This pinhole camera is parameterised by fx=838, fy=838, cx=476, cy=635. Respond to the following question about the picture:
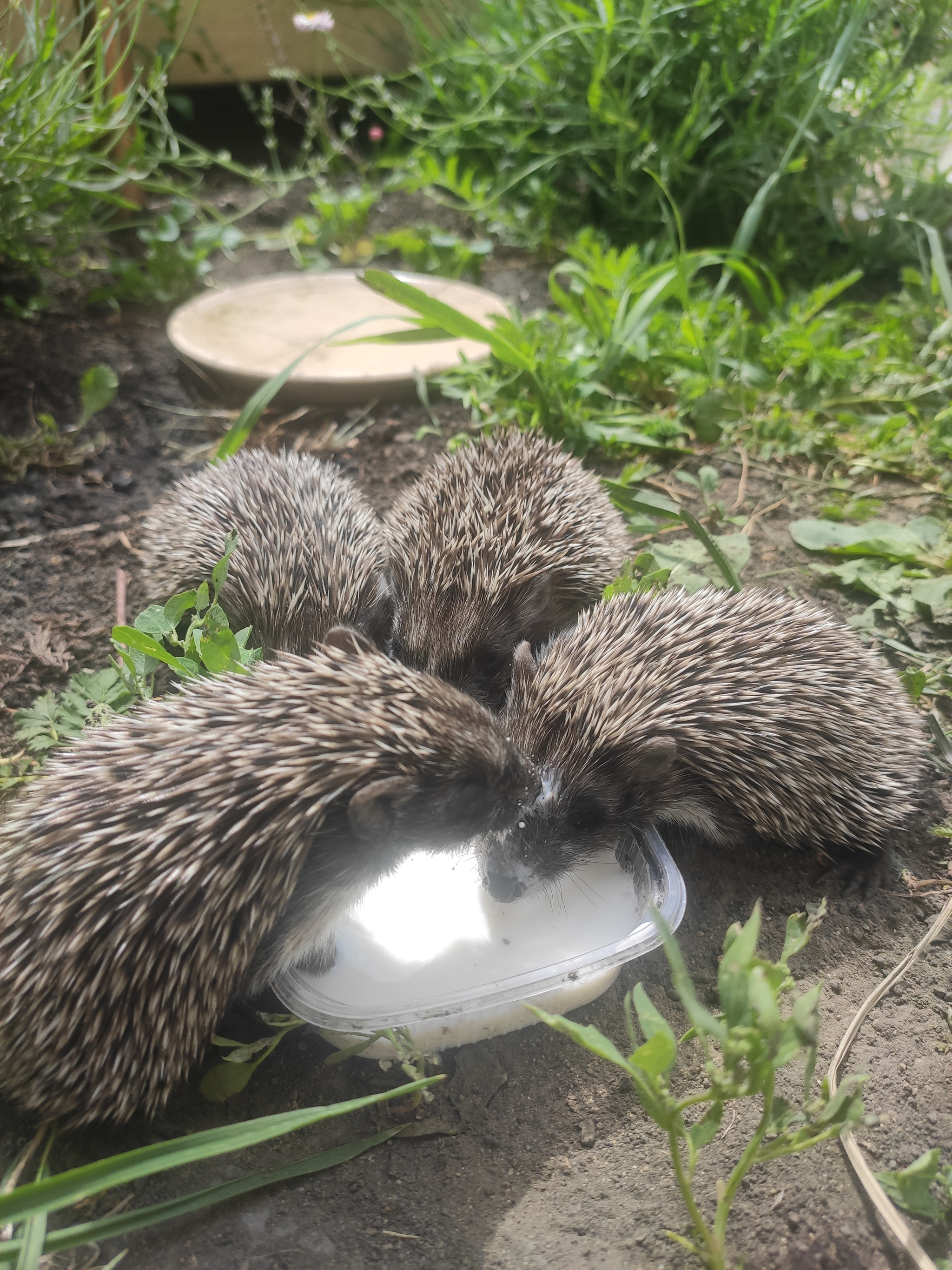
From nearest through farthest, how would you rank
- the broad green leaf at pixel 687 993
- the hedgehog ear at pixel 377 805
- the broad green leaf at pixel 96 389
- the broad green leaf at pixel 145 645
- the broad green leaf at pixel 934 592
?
the broad green leaf at pixel 687 993
the hedgehog ear at pixel 377 805
the broad green leaf at pixel 145 645
the broad green leaf at pixel 934 592
the broad green leaf at pixel 96 389

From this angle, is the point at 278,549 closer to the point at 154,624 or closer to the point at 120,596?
the point at 154,624

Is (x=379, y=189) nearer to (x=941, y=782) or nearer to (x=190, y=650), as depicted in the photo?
(x=190, y=650)

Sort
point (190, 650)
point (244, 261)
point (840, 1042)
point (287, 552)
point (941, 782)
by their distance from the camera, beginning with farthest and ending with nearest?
point (244, 261)
point (287, 552)
point (941, 782)
point (190, 650)
point (840, 1042)

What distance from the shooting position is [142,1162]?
73.9 inches

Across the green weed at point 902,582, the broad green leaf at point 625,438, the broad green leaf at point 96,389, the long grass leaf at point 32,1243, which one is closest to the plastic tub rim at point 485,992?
the long grass leaf at point 32,1243

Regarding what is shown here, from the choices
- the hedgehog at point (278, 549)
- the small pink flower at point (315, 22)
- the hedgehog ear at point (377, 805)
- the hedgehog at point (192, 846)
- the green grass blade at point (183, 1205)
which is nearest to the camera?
the green grass blade at point (183, 1205)

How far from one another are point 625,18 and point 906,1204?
20.6 feet

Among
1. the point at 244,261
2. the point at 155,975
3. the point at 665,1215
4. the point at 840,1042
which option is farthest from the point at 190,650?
the point at 244,261

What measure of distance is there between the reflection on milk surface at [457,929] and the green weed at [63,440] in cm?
291

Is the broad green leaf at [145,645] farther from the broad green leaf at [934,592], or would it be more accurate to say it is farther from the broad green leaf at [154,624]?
the broad green leaf at [934,592]

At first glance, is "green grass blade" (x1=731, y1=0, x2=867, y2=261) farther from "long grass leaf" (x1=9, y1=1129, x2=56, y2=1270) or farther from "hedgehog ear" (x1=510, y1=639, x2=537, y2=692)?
"long grass leaf" (x1=9, y1=1129, x2=56, y2=1270)

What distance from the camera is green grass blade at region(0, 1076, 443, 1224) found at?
1.79 meters

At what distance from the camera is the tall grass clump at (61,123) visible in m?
3.85

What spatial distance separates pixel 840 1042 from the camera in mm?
2414
